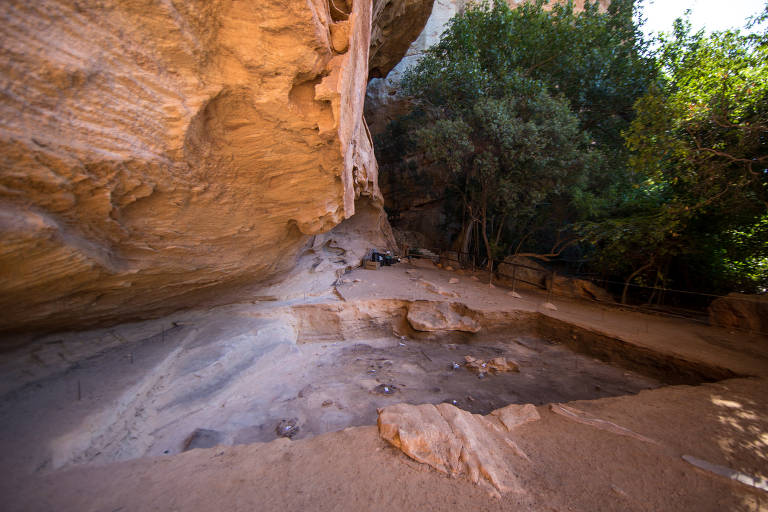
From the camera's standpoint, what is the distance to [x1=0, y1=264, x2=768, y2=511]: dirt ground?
75.5 inches

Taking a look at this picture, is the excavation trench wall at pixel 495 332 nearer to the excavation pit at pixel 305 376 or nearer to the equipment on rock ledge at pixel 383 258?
the excavation pit at pixel 305 376

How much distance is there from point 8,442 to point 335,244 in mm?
7215

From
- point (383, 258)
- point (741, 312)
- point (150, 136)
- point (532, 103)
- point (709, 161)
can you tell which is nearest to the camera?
point (150, 136)

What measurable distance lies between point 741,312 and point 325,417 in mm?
8653

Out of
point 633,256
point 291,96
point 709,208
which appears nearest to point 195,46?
point 291,96

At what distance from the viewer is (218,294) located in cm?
496

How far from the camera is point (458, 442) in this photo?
2.27 meters

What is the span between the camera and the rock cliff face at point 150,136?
1961 millimetres

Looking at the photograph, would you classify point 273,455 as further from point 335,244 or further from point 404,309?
point 335,244

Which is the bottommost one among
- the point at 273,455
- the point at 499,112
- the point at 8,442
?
the point at 8,442

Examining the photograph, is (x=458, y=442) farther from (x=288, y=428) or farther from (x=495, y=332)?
(x=495, y=332)

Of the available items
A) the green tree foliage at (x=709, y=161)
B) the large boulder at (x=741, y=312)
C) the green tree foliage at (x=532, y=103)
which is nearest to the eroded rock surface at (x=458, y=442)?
the green tree foliage at (x=709, y=161)

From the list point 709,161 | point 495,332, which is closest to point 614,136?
point 709,161

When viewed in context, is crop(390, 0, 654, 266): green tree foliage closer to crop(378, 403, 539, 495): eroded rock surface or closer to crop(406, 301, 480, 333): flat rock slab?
crop(406, 301, 480, 333): flat rock slab
